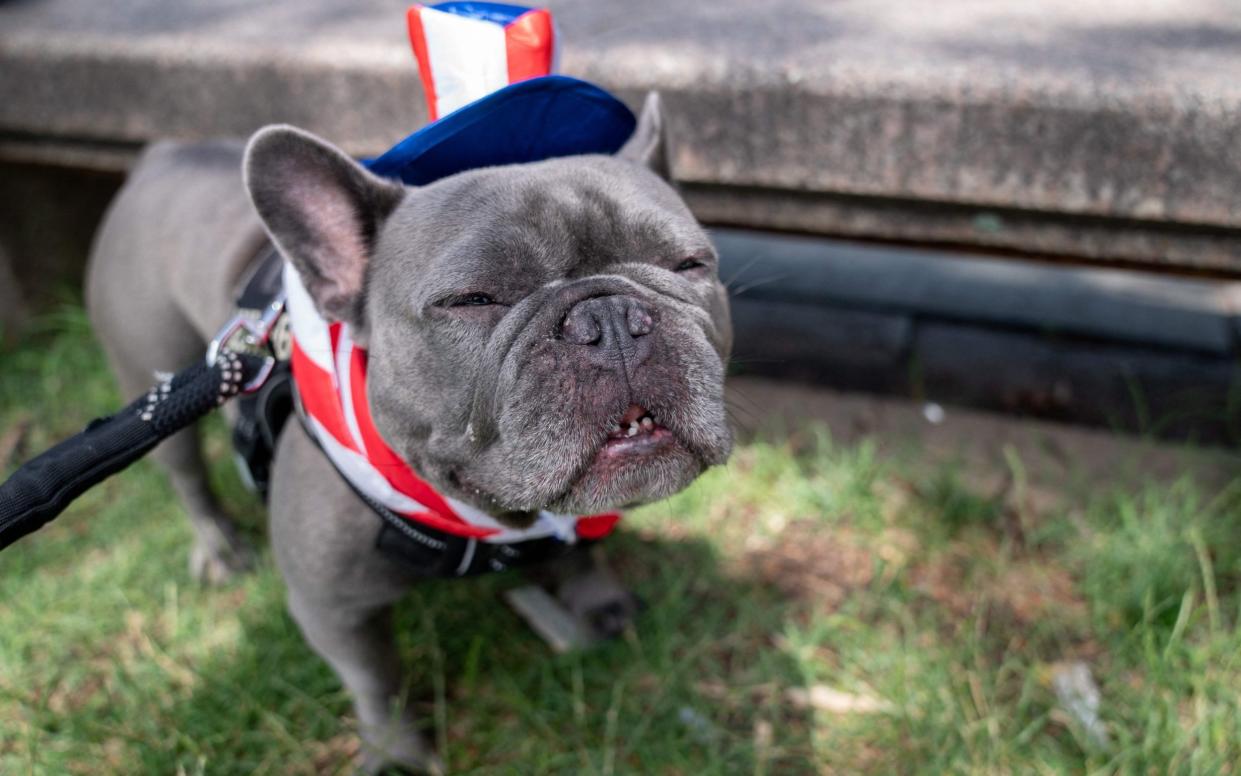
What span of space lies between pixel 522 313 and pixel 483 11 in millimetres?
696

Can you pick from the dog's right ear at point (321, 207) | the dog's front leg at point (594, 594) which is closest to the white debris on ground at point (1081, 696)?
the dog's front leg at point (594, 594)

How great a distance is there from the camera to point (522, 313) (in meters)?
1.68

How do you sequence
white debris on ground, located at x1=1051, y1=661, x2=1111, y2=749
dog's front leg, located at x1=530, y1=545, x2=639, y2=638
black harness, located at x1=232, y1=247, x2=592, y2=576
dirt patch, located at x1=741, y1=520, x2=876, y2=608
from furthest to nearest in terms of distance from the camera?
1. dirt patch, located at x1=741, y1=520, x2=876, y2=608
2. dog's front leg, located at x1=530, y1=545, x2=639, y2=638
3. white debris on ground, located at x1=1051, y1=661, x2=1111, y2=749
4. black harness, located at x1=232, y1=247, x2=592, y2=576

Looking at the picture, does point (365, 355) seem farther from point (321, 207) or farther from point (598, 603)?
point (598, 603)

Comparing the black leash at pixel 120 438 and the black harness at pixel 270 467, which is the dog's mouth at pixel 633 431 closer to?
the black harness at pixel 270 467

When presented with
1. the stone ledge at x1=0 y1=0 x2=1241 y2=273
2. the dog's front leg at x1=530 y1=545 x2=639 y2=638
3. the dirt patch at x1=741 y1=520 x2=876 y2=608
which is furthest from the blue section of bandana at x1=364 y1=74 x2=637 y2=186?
the dirt patch at x1=741 y1=520 x2=876 y2=608

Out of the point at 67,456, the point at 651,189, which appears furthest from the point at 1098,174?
the point at 67,456

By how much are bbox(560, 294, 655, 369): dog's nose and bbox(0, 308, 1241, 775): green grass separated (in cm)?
117

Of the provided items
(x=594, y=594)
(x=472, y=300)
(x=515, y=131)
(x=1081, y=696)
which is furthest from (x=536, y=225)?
(x=1081, y=696)

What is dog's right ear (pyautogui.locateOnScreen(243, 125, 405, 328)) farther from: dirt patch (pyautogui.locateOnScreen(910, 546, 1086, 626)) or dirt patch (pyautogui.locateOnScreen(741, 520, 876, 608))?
dirt patch (pyautogui.locateOnScreen(910, 546, 1086, 626))

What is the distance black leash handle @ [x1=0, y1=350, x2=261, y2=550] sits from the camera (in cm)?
158

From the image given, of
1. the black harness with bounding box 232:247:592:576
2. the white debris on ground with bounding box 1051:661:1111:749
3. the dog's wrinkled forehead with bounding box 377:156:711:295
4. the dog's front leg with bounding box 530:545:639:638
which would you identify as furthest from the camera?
the dog's front leg with bounding box 530:545:639:638

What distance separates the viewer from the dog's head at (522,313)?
1620mm

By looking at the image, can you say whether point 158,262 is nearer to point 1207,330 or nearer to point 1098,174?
point 1098,174
